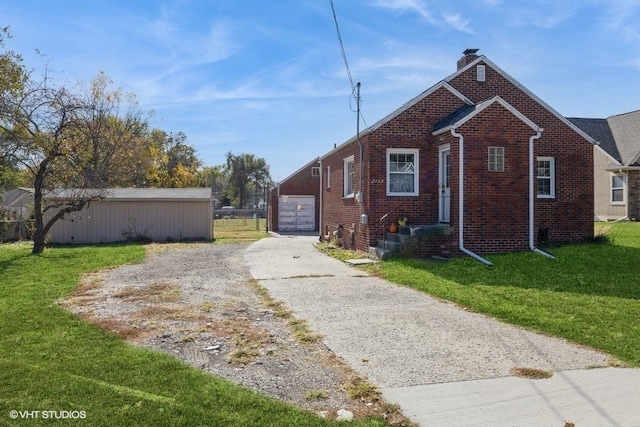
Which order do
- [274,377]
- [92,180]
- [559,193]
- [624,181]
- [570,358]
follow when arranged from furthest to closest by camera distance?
[624,181] < [92,180] < [559,193] < [570,358] < [274,377]

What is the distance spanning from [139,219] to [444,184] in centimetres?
1519

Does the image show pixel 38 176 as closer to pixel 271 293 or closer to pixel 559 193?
pixel 271 293

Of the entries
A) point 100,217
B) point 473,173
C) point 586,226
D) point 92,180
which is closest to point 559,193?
point 586,226

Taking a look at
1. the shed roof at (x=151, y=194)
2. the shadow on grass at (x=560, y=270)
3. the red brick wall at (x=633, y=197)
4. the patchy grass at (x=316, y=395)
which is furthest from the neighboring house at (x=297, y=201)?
the patchy grass at (x=316, y=395)

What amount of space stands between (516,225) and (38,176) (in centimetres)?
1505

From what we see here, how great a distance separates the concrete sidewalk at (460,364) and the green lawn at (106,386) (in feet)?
2.74

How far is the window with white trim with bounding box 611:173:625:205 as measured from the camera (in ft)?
75.0

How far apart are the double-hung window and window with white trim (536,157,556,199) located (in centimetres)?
1040

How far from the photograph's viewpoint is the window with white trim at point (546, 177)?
14.9 m

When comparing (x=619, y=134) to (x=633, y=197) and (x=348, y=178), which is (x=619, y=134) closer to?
(x=633, y=197)

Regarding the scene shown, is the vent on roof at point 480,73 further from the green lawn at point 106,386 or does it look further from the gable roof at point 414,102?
the green lawn at point 106,386

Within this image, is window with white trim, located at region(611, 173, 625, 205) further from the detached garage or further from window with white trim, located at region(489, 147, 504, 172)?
the detached garage

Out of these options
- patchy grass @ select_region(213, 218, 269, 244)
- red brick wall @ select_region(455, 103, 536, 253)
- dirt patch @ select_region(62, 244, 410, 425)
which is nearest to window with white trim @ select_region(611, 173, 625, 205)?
red brick wall @ select_region(455, 103, 536, 253)

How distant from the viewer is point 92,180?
1856cm
